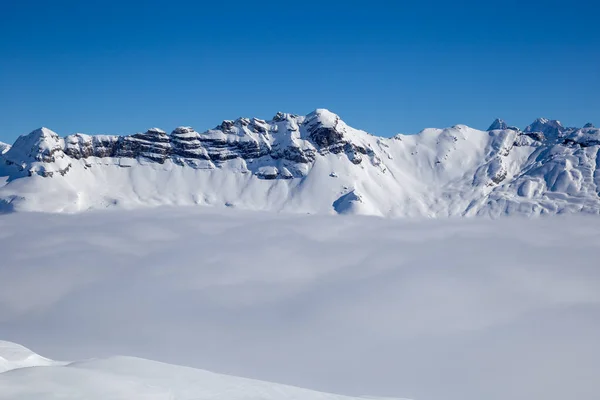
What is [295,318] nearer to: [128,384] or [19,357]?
[19,357]

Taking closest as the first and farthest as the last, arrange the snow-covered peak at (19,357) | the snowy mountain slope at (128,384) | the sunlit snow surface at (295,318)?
the snowy mountain slope at (128,384), the snow-covered peak at (19,357), the sunlit snow surface at (295,318)

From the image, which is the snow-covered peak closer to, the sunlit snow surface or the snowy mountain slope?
the snowy mountain slope

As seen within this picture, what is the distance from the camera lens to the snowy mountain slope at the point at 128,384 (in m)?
33.7

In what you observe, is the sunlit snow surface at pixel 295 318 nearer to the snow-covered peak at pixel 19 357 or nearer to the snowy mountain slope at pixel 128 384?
the snowy mountain slope at pixel 128 384

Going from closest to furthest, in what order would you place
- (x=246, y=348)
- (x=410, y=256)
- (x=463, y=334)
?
1. (x=246, y=348)
2. (x=463, y=334)
3. (x=410, y=256)

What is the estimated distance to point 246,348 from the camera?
95.0 metres

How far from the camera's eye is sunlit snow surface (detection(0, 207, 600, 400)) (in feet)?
253

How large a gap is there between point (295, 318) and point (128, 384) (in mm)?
80485

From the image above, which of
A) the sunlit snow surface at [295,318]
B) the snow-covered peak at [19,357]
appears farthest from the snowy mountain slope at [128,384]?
the snow-covered peak at [19,357]

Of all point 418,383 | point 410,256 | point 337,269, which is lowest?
point 418,383

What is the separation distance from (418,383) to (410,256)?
4569 inches

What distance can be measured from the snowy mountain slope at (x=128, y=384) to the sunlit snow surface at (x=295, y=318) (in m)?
0.21

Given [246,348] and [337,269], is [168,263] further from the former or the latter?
[246,348]

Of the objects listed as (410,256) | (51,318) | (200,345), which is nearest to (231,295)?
(200,345)
